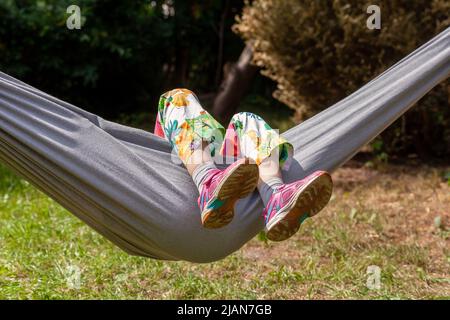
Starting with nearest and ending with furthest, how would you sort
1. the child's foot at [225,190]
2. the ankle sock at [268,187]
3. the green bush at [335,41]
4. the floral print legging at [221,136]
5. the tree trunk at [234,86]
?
the child's foot at [225,190]
the ankle sock at [268,187]
the floral print legging at [221,136]
the green bush at [335,41]
the tree trunk at [234,86]

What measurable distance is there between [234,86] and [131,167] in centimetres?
329

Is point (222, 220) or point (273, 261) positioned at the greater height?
point (222, 220)

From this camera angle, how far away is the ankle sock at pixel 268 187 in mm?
1910

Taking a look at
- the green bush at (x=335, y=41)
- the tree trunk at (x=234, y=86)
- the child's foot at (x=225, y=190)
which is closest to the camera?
the child's foot at (x=225, y=190)

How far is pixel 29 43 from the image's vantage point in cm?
497

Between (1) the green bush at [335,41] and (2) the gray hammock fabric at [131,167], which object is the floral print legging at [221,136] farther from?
(1) the green bush at [335,41]

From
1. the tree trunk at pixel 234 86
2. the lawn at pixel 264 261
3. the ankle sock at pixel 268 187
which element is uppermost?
the ankle sock at pixel 268 187

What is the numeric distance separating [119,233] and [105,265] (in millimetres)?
841

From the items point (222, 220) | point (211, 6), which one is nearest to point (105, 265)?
point (222, 220)

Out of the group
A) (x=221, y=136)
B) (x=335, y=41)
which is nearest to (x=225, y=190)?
(x=221, y=136)

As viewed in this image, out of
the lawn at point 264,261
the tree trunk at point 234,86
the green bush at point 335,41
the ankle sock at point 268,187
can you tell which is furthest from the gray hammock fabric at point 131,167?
the tree trunk at point 234,86

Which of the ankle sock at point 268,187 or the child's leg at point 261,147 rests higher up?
the child's leg at point 261,147

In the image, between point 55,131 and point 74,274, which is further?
point 74,274
